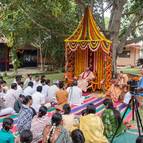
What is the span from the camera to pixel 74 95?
34.7ft

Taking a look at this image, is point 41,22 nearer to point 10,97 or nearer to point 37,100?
point 10,97

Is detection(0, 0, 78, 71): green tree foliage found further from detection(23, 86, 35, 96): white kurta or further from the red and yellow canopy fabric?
detection(23, 86, 35, 96): white kurta

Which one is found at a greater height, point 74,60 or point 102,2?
point 102,2

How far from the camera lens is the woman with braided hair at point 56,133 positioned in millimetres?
5383

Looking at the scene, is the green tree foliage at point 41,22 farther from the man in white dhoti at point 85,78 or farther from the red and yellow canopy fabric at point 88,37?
the man in white dhoti at point 85,78

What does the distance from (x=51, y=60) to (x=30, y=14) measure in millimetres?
7242

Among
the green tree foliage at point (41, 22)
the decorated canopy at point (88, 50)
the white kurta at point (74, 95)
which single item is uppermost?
the green tree foliage at point (41, 22)

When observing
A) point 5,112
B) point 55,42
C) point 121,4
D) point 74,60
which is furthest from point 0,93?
point 55,42

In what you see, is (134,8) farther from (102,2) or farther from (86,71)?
(86,71)

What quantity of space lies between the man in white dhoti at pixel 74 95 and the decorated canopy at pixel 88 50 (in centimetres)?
256

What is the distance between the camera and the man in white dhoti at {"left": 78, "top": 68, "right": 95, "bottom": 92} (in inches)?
517

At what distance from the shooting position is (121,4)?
14.7 m

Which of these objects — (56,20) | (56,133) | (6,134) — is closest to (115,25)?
(56,20)

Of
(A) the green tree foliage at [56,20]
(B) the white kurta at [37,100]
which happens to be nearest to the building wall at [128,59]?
(A) the green tree foliage at [56,20]
